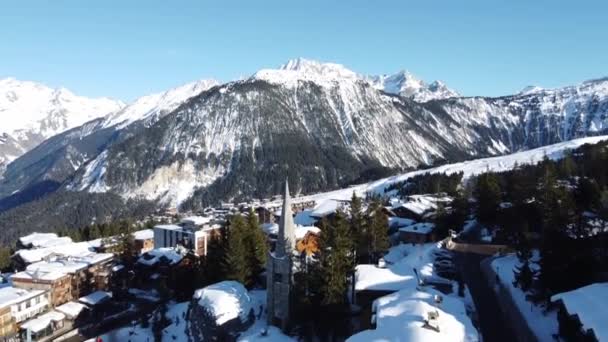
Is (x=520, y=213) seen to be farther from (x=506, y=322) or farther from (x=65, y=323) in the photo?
(x=65, y=323)

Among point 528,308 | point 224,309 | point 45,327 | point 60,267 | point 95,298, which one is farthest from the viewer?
point 60,267

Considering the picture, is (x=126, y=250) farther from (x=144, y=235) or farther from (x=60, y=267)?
(x=144, y=235)

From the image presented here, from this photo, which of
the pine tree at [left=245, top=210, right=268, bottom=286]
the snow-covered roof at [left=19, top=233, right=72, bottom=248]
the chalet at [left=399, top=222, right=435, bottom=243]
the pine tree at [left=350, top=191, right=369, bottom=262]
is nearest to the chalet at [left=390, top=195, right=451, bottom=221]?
the chalet at [left=399, top=222, right=435, bottom=243]

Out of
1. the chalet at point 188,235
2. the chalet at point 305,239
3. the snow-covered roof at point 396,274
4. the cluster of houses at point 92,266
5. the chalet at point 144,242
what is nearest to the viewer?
the snow-covered roof at point 396,274

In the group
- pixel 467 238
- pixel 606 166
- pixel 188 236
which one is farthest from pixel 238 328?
pixel 606 166

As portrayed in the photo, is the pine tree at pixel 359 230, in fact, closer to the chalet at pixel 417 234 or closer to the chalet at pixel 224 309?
the chalet at pixel 224 309

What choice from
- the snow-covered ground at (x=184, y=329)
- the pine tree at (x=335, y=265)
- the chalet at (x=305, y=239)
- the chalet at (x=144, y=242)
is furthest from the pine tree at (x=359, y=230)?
the chalet at (x=144, y=242)

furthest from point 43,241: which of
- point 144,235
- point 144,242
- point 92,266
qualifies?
point 92,266
